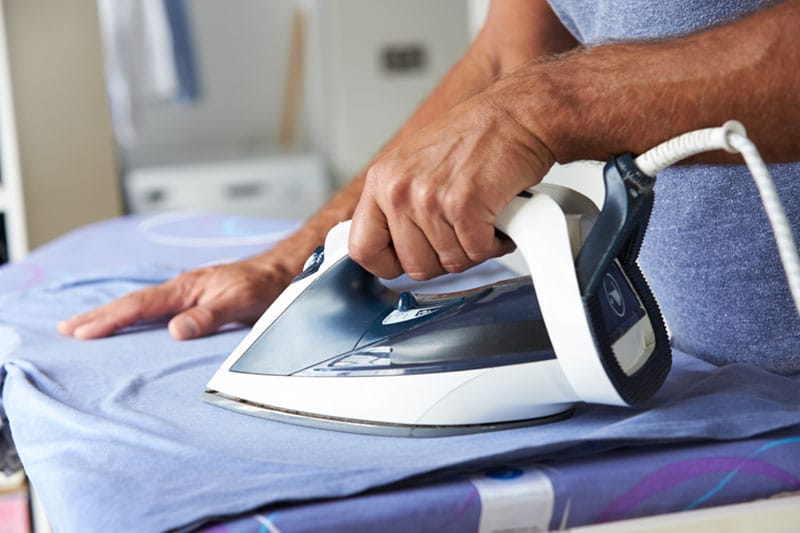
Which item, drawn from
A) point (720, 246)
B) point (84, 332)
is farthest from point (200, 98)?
point (720, 246)

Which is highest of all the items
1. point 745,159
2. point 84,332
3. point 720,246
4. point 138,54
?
point 138,54

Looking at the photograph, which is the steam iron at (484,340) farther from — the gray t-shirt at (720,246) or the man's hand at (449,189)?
the gray t-shirt at (720,246)

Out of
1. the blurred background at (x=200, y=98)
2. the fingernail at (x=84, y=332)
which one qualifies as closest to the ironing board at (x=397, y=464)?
the fingernail at (x=84, y=332)

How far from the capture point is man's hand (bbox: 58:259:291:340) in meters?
1.14

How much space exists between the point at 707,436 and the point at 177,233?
1.32 metres

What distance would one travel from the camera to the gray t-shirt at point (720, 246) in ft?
2.95

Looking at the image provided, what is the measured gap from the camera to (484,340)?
761 millimetres

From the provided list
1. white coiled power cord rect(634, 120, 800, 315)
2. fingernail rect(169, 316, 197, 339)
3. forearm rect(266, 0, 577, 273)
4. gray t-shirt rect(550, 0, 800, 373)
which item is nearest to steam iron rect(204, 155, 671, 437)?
white coiled power cord rect(634, 120, 800, 315)

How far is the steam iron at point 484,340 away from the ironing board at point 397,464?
0.02 m

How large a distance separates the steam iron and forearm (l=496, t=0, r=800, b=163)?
0.04m

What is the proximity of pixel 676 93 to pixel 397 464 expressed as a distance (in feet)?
1.09

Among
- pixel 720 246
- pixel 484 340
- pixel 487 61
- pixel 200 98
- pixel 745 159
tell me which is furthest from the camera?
pixel 200 98

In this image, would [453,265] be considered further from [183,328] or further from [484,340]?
[183,328]

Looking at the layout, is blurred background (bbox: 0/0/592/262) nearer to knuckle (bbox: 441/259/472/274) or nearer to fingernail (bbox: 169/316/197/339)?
fingernail (bbox: 169/316/197/339)
